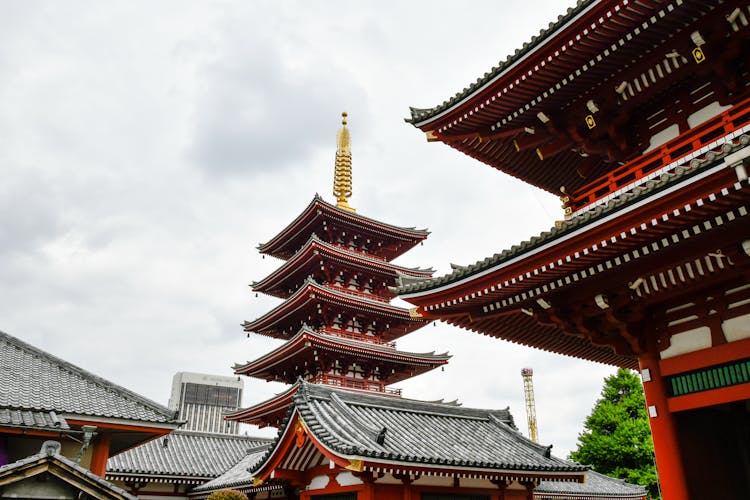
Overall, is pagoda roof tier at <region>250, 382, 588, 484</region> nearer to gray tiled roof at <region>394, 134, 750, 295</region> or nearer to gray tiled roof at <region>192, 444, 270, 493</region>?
gray tiled roof at <region>394, 134, 750, 295</region>

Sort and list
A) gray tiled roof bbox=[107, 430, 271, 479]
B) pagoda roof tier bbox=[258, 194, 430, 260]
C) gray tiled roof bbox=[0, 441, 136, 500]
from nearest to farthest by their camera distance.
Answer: gray tiled roof bbox=[0, 441, 136, 500], gray tiled roof bbox=[107, 430, 271, 479], pagoda roof tier bbox=[258, 194, 430, 260]

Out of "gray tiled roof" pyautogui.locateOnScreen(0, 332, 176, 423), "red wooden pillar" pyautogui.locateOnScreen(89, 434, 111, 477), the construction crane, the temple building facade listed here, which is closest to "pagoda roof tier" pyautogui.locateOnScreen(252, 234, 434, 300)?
"gray tiled roof" pyautogui.locateOnScreen(0, 332, 176, 423)

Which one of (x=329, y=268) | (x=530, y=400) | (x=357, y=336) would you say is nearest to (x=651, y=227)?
(x=329, y=268)

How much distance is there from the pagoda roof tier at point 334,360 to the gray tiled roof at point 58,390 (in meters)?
11.9

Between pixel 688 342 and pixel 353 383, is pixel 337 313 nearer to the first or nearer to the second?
pixel 353 383

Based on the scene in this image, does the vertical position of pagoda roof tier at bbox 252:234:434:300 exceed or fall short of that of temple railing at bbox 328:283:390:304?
it exceeds it

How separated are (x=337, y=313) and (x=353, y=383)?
3600mm

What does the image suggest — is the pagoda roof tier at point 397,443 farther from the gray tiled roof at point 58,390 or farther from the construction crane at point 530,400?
the construction crane at point 530,400

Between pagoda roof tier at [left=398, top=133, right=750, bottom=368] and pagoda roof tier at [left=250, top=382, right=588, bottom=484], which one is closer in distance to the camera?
pagoda roof tier at [left=398, top=133, right=750, bottom=368]

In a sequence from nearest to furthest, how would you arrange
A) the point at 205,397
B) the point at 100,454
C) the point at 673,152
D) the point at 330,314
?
the point at 673,152 → the point at 100,454 → the point at 330,314 → the point at 205,397

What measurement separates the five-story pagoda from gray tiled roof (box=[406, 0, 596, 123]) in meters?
16.4

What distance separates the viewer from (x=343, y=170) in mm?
34250

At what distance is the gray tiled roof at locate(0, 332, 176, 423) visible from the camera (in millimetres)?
12719

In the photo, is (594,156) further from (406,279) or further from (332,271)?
(332,271)
